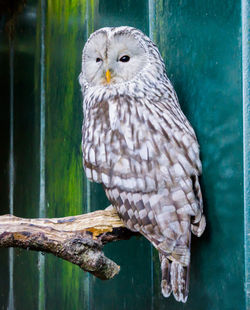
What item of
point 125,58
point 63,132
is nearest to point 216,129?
point 125,58

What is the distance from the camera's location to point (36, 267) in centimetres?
346

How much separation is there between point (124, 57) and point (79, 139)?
1.03 meters

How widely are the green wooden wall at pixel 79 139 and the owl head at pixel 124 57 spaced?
147 mm

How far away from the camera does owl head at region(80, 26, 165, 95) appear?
1771mm

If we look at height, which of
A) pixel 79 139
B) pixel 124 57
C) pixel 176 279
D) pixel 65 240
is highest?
pixel 124 57

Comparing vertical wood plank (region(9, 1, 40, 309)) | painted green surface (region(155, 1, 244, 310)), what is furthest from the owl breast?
vertical wood plank (region(9, 1, 40, 309))

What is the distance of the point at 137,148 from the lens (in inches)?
64.6

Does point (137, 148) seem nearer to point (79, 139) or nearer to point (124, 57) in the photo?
point (124, 57)

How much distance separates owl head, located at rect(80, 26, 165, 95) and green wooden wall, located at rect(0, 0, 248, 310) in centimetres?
15

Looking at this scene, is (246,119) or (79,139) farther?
(79,139)

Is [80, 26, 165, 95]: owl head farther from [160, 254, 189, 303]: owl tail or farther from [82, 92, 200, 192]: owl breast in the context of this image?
[160, 254, 189, 303]: owl tail

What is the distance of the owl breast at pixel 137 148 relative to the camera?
160 cm

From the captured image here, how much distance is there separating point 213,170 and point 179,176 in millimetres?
126

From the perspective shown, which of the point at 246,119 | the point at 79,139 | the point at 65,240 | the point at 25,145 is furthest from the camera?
the point at 25,145
